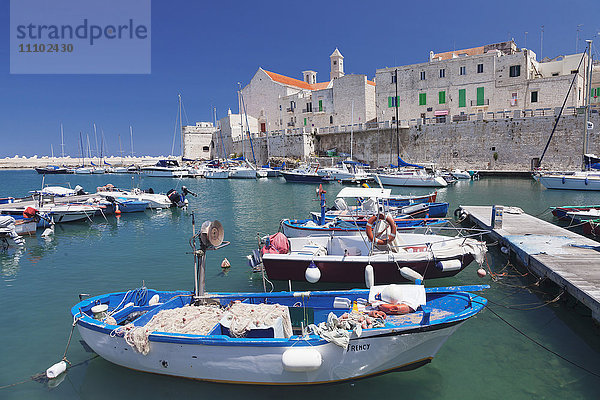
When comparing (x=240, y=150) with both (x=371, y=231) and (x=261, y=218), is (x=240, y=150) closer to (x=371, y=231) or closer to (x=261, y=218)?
(x=261, y=218)

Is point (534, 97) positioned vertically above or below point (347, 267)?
above

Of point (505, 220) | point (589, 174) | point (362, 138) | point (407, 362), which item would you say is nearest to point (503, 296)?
point (407, 362)

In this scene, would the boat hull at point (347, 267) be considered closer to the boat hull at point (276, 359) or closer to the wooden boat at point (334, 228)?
the wooden boat at point (334, 228)

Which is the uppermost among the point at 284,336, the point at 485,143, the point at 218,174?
the point at 485,143

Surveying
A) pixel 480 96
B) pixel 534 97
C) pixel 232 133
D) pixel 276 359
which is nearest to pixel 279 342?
pixel 276 359

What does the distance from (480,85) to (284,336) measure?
45509mm

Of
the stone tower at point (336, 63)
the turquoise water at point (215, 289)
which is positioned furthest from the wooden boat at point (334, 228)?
the stone tower at point (336, 63)

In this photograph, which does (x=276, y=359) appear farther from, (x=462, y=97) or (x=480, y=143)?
(x=462, y=97)

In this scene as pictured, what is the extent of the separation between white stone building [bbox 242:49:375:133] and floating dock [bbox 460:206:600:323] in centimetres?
4003

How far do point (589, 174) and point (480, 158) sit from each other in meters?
13.6

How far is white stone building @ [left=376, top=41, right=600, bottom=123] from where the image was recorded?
4034 cm

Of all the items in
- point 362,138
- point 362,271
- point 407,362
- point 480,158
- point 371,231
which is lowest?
point 407,362

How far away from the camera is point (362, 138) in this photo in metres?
49.2

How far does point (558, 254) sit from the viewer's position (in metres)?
9.86
